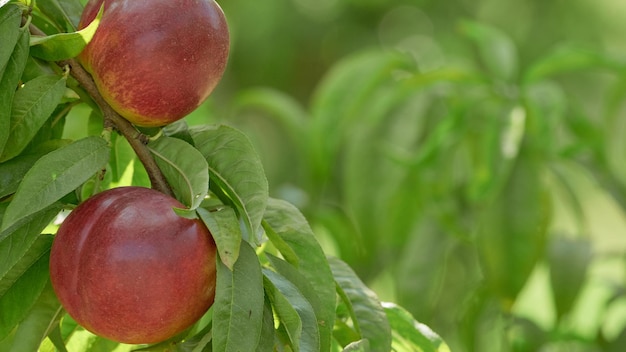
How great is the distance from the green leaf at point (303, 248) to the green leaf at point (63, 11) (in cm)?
14

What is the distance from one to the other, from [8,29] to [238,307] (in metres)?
0.16

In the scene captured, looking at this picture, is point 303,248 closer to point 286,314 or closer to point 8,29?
point 286,314

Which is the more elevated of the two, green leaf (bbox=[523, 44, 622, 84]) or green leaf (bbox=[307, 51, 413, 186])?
green leaf (bbox=[523, 44, 622, 84])

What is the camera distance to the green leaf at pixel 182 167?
411 mm

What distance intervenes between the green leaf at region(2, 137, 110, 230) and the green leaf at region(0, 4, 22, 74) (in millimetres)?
45

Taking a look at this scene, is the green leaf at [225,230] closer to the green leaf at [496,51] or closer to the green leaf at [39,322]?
the green leaf at [39,322]

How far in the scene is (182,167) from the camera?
43 cm

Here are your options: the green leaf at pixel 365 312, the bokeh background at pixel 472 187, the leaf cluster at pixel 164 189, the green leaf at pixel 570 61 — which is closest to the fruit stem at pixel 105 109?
the leaf cluster at pixel 164 189

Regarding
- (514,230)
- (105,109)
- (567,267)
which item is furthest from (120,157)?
(567,267)

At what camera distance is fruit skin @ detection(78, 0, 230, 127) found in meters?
0.43

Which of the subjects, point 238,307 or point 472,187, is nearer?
point 238,307

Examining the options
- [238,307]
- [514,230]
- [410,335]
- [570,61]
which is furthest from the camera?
[570,61]

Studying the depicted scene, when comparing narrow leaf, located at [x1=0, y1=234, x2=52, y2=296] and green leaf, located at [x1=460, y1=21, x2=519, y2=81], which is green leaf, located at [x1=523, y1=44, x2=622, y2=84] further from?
narrow leaf, located at [x1=0, y1=234, x2=52, y2=296]

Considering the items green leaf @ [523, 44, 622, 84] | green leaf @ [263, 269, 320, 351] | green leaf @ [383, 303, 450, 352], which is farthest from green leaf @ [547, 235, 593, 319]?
green leaf @ [263, 269, 320, 351]
